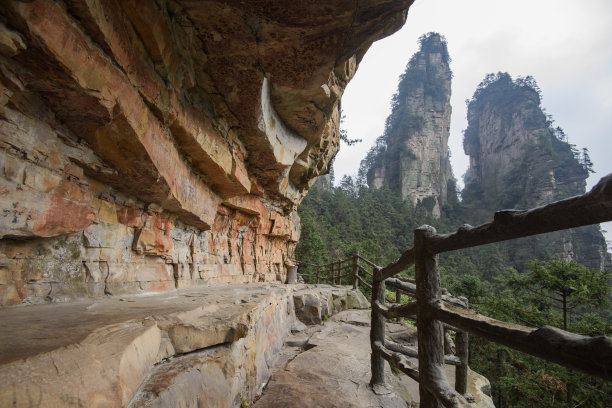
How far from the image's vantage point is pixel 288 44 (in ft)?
10.7

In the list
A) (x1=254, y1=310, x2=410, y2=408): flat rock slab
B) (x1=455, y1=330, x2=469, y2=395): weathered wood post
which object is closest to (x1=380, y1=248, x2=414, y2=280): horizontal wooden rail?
(x1=455, y1=330, x2=469, y2=395): weathered wood post

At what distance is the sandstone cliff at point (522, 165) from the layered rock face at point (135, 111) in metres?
39.2

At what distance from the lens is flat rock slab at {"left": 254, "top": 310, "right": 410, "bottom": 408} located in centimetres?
232

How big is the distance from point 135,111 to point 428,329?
3304 mm

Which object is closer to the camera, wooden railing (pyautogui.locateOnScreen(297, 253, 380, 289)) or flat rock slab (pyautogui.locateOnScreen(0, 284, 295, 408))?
flat rock slab (pyautogui.locateOnScreen(0, 284, 295, 408))

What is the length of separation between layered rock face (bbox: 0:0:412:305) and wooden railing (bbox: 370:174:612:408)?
8.49 feet

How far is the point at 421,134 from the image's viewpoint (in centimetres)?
4825

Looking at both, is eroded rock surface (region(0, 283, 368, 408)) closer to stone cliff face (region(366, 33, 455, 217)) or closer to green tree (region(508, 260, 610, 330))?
→ green tree (region(508, 260, 610, 330))

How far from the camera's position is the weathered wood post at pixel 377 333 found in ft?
8.94

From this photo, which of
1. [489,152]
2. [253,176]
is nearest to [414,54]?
[489,152]

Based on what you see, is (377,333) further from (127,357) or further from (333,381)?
(127,357)

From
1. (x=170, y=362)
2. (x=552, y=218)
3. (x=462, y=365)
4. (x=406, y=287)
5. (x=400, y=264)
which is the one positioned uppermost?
(x=552, y=218)

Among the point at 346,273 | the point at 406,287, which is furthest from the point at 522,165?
the point at 406,287

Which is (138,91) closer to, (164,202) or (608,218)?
(164,202)
